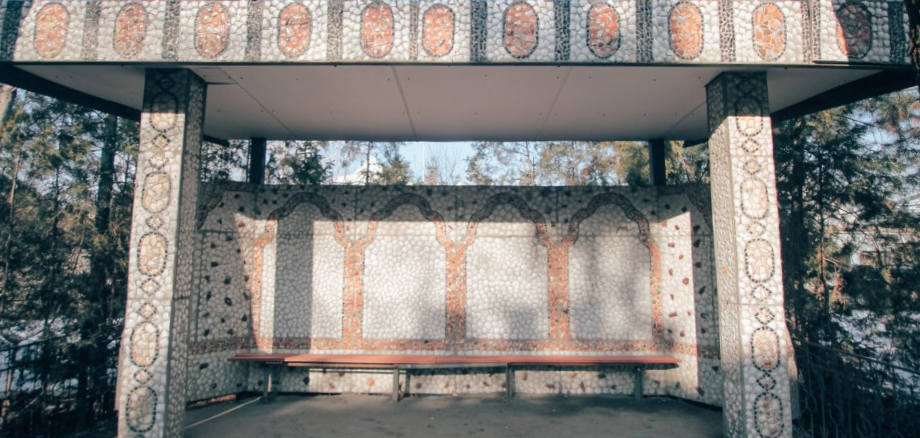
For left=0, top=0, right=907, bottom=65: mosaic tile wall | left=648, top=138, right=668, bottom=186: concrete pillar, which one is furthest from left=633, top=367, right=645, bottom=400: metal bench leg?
left=0, top=0, right=907, bottom=65: mosaic tile wall

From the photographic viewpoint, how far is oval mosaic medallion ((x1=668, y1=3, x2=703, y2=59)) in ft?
14.0

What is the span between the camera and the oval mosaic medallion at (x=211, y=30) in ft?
14.0

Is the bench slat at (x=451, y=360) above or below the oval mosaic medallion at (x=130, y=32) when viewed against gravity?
below

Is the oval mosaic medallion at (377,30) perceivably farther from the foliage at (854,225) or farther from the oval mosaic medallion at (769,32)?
the foliage at (854,225)

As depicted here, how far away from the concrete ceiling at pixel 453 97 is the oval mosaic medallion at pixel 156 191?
3.54 feet

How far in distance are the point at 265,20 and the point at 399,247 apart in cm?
354

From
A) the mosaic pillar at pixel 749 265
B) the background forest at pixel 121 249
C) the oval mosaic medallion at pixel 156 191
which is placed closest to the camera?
the mosaic pillar at pixel 749 265

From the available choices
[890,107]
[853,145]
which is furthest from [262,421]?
[890,107]

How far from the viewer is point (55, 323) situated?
646cm

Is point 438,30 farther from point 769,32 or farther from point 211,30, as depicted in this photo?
point 769,32

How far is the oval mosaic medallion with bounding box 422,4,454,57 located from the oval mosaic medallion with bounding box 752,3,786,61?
2.80 metres

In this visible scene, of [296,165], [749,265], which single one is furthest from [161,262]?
[296,165]

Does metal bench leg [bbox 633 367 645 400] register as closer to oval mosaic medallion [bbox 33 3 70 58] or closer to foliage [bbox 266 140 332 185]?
foliage [bbox 266 140 332 185]

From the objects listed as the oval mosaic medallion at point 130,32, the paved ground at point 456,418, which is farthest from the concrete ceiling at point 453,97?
the paved ground at point 456,418
